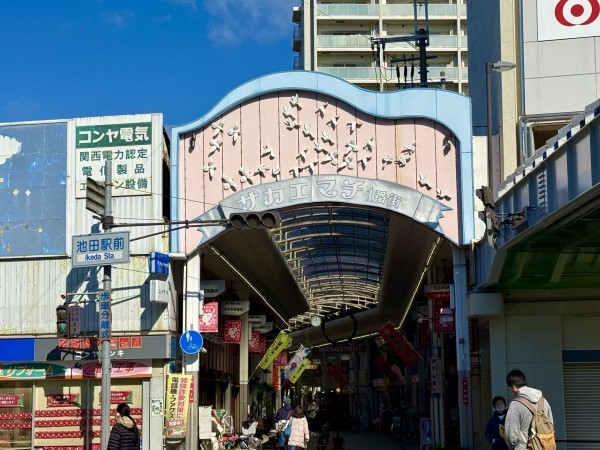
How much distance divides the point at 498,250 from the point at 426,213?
6006mm

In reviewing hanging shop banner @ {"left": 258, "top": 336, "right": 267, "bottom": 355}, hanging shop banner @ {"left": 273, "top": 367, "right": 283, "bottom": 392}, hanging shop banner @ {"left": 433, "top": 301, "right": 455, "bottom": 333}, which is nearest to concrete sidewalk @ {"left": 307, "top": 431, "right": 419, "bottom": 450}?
hanging shop banner @ {"left": 258, "top": 336, "right": 267, "bottom": 355}

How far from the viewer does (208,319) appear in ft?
89.0

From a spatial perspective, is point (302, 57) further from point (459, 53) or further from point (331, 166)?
point (331, 166)

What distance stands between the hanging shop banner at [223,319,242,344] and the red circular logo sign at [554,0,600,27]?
13989mm

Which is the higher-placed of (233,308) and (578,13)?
(578,13)

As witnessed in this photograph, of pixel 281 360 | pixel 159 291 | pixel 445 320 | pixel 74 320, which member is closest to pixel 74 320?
pixel 74 320

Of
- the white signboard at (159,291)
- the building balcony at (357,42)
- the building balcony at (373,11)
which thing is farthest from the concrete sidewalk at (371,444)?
the building balcony at (373,11)

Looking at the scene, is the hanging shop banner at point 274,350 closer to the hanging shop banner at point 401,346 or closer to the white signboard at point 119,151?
the hanging shop banner at point 401,346

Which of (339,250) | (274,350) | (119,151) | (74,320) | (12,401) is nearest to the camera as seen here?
(74,320)

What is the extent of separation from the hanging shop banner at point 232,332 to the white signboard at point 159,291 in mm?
7931

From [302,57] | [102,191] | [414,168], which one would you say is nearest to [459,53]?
[302,57]

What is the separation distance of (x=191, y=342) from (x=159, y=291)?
1467mm

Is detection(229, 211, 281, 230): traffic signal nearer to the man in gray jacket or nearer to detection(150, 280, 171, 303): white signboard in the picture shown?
detection(150, 280, 171, 303): white signboard

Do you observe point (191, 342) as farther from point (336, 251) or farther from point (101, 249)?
point (336, 251)
